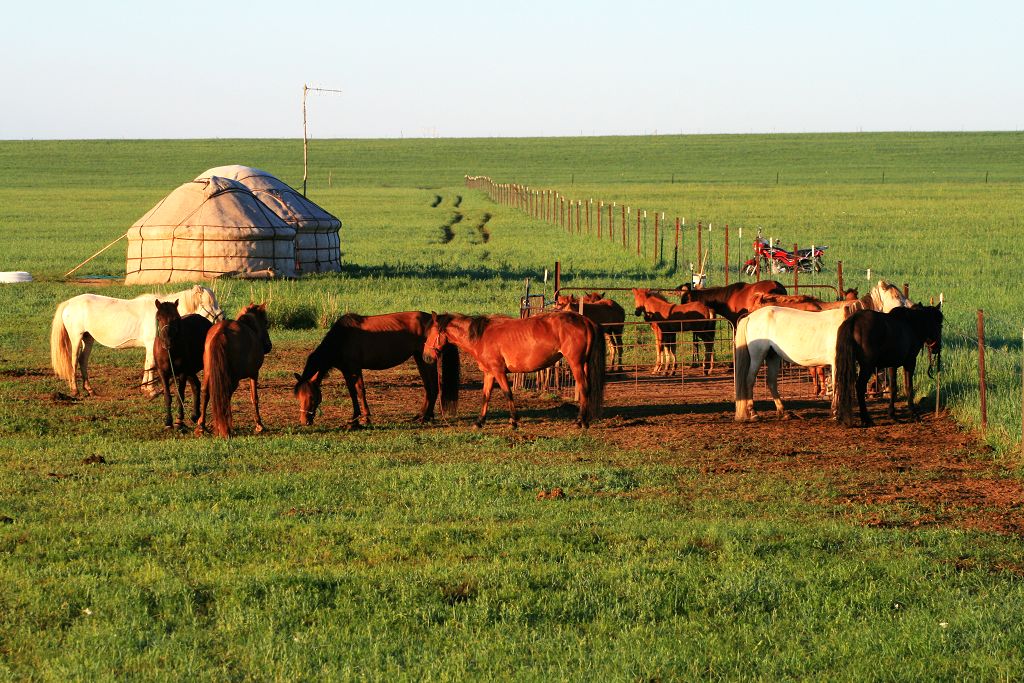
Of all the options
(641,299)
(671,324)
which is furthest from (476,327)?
(641,299)

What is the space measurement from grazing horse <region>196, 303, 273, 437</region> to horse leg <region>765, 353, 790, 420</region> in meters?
5.43

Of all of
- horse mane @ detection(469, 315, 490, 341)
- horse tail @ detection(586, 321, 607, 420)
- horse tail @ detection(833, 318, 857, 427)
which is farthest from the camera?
horse mane @ detection(469, 315, 490, 341)

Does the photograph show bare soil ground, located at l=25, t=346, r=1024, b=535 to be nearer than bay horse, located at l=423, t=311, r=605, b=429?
Yes

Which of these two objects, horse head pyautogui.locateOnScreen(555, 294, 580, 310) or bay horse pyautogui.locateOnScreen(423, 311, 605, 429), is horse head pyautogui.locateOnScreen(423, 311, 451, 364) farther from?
horse head pyautogui.locateOnScreen(555, 294, 580, 310)

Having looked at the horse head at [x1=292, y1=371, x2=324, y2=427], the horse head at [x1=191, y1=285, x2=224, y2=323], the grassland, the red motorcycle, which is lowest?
the grassland

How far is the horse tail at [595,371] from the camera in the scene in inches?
501

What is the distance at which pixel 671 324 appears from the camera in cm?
1745

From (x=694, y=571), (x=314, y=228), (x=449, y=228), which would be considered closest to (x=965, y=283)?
(x=314, y=228)

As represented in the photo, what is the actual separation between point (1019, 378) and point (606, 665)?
9.39m

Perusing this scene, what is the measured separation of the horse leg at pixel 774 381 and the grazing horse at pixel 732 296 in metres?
3.46

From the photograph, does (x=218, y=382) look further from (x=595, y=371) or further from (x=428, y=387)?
(x=595, y=371)

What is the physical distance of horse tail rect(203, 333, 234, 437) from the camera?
1228 centimetres

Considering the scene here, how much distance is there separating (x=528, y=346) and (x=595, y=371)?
80cm

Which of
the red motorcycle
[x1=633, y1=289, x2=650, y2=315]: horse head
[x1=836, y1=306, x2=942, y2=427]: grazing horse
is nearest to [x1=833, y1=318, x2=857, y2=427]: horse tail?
[x1=836, y1=306, x2=942, y2=427]: grazing horse
